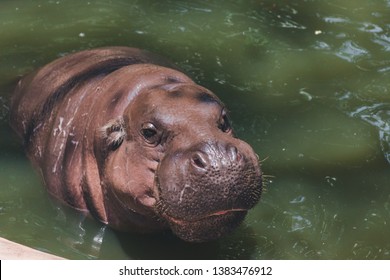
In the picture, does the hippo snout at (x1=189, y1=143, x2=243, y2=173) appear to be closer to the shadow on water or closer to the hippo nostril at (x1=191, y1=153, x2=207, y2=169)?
the hippo nostril at (x1=191, y1=153, x2=207, y2=169)

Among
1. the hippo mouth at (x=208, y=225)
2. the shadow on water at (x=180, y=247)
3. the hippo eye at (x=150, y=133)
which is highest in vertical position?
the hippo eye at (x=150, y=133)

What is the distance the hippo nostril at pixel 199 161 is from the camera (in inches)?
220

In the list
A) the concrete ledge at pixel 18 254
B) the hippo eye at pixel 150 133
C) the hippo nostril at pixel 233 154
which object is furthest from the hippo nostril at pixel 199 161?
the concrete ledge at pixel 18 254

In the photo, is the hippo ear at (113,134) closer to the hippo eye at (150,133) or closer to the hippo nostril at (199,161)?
the hippo eye at (150,133)

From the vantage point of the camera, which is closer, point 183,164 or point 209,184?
point 209,184

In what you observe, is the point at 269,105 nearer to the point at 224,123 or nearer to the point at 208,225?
the point at 224,123

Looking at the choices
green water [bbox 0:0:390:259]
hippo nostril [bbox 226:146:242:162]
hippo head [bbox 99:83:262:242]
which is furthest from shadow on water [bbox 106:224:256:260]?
hippo nostril [bbox 226:146:242:162]

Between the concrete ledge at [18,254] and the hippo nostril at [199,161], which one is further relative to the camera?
the hippo nostril at [199,161]

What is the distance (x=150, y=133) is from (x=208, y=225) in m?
0.80

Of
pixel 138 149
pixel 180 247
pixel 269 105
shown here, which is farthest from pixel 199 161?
pixel 269 105

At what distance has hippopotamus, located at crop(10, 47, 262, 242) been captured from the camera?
567 cm

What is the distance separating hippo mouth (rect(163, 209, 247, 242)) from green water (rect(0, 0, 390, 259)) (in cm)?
65

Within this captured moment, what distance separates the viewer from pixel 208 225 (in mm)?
5824

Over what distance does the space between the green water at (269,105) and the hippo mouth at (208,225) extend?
649 mm
